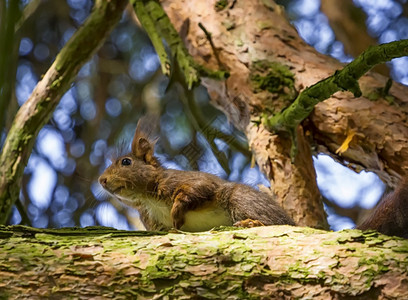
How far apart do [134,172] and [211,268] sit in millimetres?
1501

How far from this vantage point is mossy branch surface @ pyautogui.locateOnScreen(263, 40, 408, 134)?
7.87 feet

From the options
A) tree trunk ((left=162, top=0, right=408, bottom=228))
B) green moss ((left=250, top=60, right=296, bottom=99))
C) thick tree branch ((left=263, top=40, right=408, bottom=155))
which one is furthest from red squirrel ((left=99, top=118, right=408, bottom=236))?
green moss ((left=250, top=60, right=296, bottom=99))

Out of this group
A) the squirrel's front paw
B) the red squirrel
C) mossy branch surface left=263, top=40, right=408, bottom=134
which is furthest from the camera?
the squirrel's front paw

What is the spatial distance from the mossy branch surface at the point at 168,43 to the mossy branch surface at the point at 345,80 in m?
0.69

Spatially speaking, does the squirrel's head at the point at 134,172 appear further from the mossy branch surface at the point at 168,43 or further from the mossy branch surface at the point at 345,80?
the mossy branch surface at the point at 345,80

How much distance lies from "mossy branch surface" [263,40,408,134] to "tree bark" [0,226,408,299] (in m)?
0.76

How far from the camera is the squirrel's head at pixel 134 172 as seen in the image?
130 inches

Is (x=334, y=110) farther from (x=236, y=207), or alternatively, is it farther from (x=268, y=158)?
(x=236, y=207)

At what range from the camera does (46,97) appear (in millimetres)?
3762

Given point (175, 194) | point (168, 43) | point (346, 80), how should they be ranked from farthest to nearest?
point (168, 43) → point (175, 194) → point (346, 80)

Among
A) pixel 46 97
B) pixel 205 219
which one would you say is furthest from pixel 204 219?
pixel 46 97

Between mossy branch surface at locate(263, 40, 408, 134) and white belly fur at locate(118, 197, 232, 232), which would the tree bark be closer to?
mossy branch surface at locate(263, 40, 408, 134)

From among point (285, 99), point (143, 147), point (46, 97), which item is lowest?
point (143, 147)

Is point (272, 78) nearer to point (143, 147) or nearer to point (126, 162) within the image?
point (143, 147)
